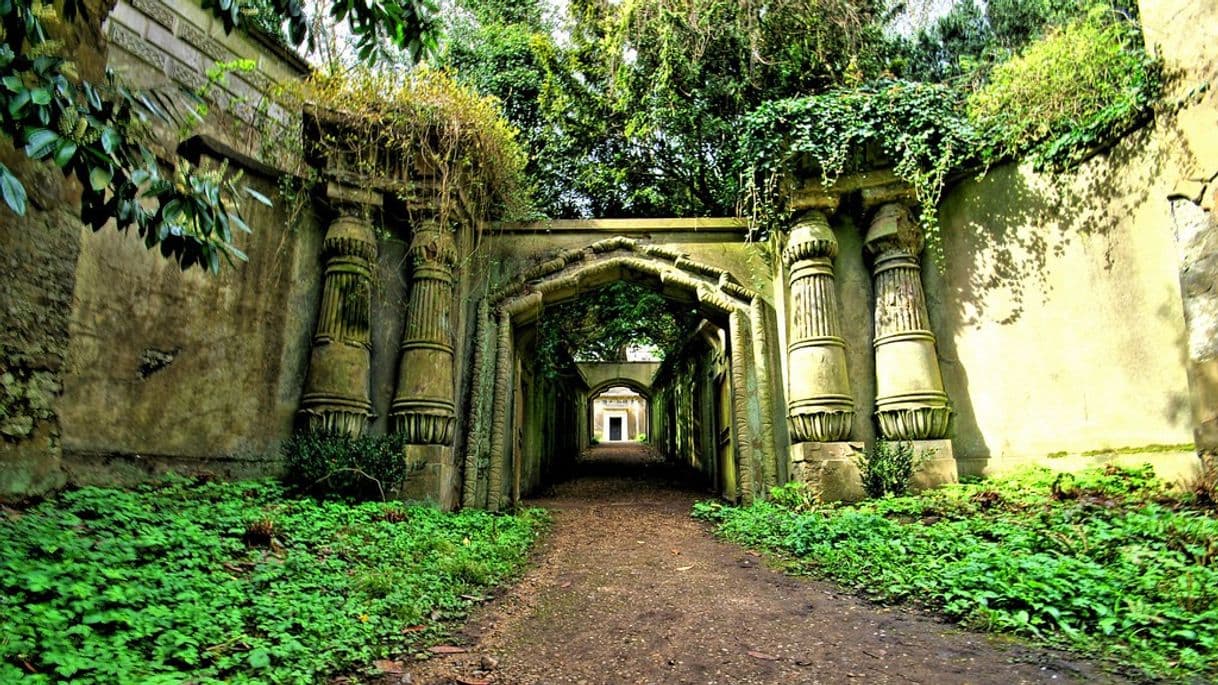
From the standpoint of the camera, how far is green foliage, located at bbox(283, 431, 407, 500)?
5816 millimetres

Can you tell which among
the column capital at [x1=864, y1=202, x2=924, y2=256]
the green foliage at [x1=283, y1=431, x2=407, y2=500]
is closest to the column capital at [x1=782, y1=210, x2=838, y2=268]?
the column capital at [x1=864, y1=202, x2=924, y2=256]

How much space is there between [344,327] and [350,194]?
1.45 m

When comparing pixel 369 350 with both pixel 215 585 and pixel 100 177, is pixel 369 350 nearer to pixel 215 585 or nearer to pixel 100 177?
pixel 215 585

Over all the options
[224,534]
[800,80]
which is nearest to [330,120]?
[224,534]

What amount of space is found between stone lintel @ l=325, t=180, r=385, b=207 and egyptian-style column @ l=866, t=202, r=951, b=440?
5557 mm

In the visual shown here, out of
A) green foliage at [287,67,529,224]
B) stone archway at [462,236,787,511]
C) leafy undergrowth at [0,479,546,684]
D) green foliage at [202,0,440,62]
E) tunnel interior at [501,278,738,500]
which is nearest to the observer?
leafy undergrowth at [0,479,546,684]

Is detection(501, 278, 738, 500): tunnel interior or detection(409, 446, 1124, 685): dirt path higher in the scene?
detection(501, 278, 738, 500): tunnel interior

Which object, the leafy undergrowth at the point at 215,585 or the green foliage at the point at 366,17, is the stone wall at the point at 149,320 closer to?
the leafy undergrowth at the point at 215,585

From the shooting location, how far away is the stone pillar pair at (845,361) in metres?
6.49

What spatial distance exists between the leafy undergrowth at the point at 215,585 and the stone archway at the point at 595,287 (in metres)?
2.11

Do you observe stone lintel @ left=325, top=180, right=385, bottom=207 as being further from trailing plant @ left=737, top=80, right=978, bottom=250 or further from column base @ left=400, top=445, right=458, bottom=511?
trailing plant @ left=737, top=80, right=978, bottom=250

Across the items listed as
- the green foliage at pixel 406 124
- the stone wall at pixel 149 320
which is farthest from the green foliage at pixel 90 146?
the green foliage at pixel 406 124

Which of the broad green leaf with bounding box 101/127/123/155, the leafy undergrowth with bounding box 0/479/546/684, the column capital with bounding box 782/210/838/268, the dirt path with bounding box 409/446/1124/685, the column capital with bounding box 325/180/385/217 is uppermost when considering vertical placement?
the column capital with bounding box 325/180/385/217

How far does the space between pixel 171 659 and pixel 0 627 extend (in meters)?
0.56
